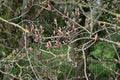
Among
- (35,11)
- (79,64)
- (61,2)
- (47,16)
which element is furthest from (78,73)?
(61,2)

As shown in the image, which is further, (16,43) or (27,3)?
(16,43)

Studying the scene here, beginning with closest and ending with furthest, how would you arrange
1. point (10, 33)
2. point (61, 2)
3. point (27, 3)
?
point (61, 2) → point (27, 3) → point (10, 33)

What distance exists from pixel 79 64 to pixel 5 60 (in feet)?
10.1

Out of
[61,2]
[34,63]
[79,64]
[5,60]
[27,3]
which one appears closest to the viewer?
[5,60]

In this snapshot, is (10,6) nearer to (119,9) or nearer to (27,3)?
(27,3)

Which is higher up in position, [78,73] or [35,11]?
[35,11]

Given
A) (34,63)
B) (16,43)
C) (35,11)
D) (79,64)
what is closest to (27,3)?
(35,11)

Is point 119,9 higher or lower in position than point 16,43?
higher

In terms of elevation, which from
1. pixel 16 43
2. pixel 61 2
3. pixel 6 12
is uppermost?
pixel 61 2

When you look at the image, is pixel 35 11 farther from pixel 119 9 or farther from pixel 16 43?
pixel 119 9

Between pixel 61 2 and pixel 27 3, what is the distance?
77 centimetres

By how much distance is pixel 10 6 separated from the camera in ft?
21.4

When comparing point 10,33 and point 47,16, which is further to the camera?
point 47,16

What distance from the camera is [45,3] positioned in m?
4.91
